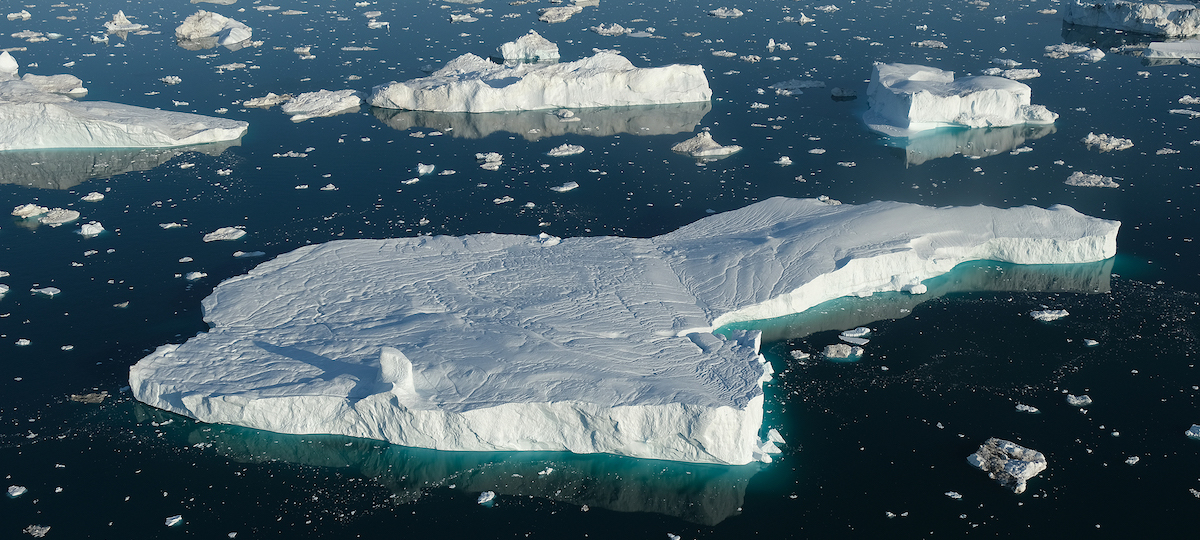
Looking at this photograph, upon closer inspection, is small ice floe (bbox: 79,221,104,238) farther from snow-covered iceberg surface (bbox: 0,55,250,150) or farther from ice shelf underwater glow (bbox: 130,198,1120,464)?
snow-covered iceberg surface (bbox: 0,55,250,150)

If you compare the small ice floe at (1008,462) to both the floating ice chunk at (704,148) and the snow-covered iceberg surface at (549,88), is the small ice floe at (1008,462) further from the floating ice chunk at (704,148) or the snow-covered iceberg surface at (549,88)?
the snow-covered iceberg surface at (549,88)

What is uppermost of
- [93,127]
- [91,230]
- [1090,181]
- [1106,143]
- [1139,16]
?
[93,127]

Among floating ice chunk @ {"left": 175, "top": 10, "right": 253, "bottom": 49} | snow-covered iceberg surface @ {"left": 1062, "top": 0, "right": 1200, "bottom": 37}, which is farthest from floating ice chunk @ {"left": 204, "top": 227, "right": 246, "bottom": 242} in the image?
snow-covered iceberg surface @ {"left": 1062, "top": 0, "right": 1200, "bottom": 37}

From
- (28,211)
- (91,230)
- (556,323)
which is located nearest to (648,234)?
(556,323)

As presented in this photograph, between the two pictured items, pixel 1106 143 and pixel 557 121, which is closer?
A: pixel 1106 143

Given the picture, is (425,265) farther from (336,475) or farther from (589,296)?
(336,475)

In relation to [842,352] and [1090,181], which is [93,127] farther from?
[1090,181]
